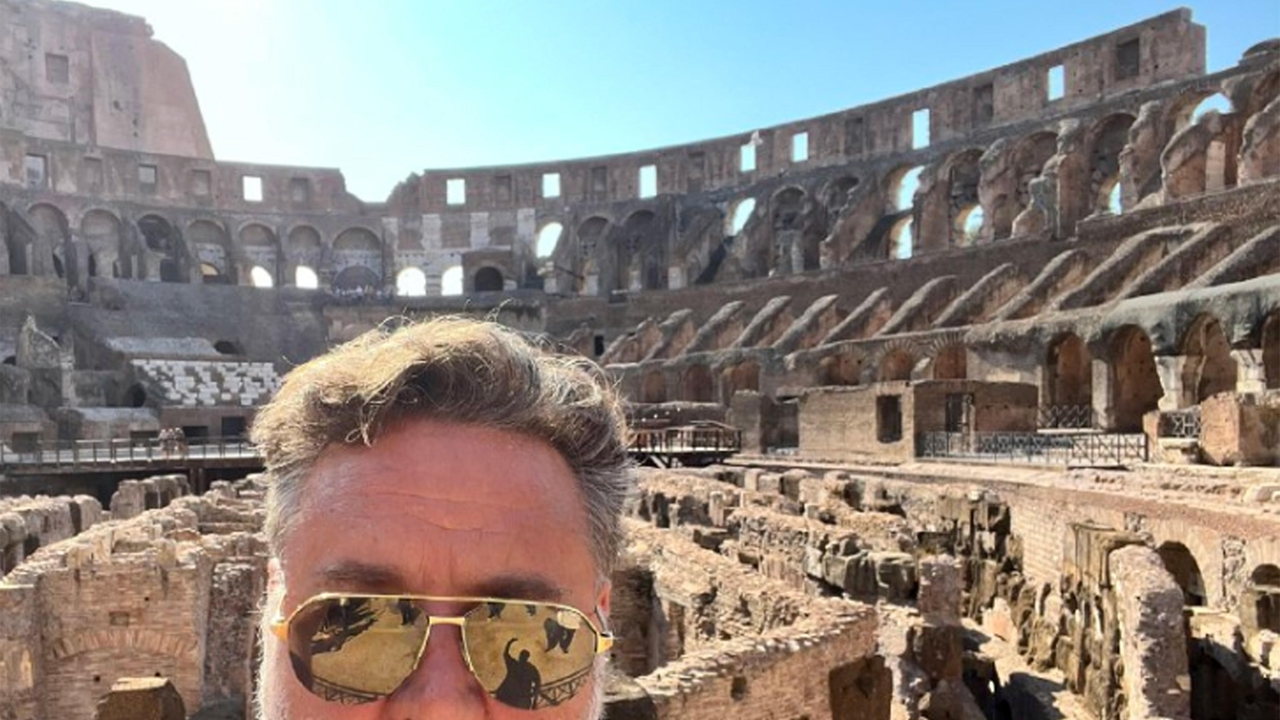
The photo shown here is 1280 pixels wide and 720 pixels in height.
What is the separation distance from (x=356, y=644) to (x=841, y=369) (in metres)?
28.7

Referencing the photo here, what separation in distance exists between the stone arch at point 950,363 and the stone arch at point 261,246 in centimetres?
3611

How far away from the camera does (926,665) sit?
25.4 feet

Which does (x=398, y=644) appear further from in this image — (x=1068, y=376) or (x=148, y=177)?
(x=148, y=177)

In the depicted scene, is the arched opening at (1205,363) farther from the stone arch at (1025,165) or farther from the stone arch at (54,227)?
the stone arch at (54,227)

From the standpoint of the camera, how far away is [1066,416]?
23422 millimetres

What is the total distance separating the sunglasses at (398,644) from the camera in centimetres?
162

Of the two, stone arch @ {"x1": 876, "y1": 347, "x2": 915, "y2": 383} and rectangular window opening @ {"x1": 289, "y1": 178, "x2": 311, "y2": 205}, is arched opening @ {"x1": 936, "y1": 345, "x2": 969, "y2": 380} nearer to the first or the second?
stone arch @ {"x1": 876, "y1": 347, "x2": 915, "y2": 383}

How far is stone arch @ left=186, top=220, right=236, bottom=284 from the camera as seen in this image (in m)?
48.7

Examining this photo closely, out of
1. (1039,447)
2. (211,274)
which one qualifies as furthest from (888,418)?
(211,274)

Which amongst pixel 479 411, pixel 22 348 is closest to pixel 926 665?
pixel 479 411

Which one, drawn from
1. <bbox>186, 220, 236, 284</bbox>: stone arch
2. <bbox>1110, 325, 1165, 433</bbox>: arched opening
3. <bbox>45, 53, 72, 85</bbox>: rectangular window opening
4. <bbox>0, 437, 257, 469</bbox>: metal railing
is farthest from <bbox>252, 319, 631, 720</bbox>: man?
<bbox>45, 53, 72, 85</bbox>: rectangular window opening

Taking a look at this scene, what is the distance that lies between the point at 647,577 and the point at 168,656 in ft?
12.4

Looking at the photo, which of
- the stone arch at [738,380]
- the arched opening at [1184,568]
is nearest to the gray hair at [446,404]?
the arched opening at [1184,568]

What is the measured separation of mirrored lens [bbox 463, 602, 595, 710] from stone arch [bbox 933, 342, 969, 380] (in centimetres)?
2564
